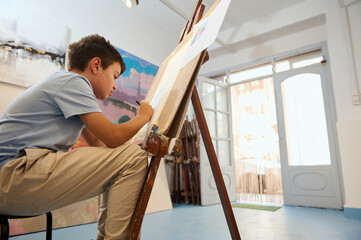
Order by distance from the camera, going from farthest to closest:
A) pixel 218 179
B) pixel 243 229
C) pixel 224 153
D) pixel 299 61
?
pixel 224 153
pixel 299 61
pixel 243 229
pixel 218 179

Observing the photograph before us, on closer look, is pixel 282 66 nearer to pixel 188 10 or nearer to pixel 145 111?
pixel 188 10

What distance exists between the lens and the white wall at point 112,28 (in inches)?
89.7

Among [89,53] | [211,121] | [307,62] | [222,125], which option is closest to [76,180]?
[89,53]

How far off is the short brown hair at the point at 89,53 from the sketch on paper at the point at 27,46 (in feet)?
4.60

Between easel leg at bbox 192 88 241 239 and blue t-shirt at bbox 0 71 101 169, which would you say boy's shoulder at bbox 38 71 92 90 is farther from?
easel leg at bbox 192 88 241 239

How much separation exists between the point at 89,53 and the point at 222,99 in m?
3.41

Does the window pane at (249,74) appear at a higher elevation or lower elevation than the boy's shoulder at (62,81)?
higher

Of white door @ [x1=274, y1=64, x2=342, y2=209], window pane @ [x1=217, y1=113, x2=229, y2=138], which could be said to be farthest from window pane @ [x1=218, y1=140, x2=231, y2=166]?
white door @ [x1=274, y1=64, x2=342, y2=209]

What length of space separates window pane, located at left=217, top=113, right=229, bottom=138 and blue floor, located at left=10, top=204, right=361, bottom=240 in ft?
5.59

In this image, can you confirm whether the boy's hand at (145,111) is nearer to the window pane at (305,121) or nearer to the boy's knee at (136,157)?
the boy's knee at (136,157)

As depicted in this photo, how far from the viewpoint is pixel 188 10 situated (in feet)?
11.6

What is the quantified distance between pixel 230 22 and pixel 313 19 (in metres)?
1.23

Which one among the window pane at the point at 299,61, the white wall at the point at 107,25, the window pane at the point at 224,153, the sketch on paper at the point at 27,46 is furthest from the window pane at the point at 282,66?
the sketch on paper at the point at 27,46

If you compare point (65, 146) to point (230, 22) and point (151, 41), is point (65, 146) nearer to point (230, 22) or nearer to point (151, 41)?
point (151, 41)
